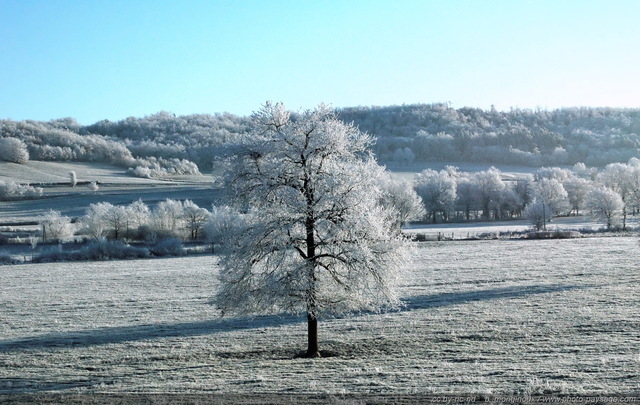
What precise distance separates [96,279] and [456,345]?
3504 centimetres

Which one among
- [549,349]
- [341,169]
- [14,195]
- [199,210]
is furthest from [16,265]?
[14,195]

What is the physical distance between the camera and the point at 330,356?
21.1 m

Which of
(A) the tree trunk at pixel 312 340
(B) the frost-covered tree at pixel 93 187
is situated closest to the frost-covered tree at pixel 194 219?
(B) the frost-covered tree at pixel 93 187

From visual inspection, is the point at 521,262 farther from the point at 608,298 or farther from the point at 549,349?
the point at 549,349

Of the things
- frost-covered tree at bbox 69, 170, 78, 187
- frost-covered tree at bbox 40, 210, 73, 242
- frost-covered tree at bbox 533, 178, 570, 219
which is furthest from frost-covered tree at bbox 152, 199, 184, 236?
frost-covered tree at bbox 533, 178, 570, 219

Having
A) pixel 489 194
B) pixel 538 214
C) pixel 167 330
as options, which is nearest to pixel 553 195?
pixel 489 194

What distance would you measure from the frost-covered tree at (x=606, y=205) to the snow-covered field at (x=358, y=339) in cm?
4994

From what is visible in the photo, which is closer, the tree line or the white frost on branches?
the white frost on branches

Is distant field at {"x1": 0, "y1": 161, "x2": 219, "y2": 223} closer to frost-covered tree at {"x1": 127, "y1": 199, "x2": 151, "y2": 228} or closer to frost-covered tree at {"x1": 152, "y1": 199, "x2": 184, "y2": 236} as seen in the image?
frost-covered tree at {"x1": 152, "y1": 199, "x2": 184, "y2": 236}

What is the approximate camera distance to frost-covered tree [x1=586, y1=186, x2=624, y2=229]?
9112 cm

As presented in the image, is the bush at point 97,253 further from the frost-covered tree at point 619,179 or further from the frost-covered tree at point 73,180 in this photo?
the frost-covered tree at point 619,179

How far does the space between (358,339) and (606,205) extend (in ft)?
261

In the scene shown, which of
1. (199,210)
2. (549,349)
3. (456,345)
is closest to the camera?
(549,349)

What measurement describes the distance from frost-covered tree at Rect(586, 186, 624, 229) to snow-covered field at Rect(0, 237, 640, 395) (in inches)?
1966
